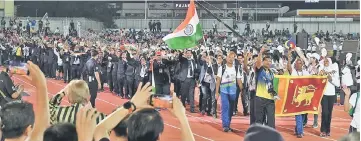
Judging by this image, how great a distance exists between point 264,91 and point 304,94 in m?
2.00

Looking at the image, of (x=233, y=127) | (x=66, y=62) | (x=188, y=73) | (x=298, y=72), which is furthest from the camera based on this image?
(x=66, y=62)

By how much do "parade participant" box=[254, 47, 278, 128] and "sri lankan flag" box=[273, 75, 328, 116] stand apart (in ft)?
4.18

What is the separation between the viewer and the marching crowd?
4.36 metres

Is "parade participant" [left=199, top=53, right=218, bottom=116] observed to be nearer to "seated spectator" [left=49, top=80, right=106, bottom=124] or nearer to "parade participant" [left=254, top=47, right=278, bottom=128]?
"parade participant" [left=254, top=47, right=278, bottom=128]

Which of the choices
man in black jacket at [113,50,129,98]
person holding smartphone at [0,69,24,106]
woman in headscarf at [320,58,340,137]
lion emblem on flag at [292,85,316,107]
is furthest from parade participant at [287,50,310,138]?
man in black jacket at [113,50,129,98]

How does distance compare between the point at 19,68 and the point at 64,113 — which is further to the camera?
the point at 64,113

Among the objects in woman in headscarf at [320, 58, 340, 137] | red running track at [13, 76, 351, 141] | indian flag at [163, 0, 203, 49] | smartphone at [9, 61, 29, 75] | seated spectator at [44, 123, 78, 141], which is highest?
indian flag at [163, 0, 203, 49]

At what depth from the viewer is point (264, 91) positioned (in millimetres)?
11578

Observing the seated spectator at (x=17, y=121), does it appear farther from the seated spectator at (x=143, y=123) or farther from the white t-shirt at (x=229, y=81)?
the white t-shirt at (x=229, y=81)

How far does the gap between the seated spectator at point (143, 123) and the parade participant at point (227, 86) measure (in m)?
8.64

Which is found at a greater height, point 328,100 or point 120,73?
point 120,73

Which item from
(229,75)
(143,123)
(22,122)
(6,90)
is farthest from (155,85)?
(143,123)

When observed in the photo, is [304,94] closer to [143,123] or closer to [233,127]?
[233,127]

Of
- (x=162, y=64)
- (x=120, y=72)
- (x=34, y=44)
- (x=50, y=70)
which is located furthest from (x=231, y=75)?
(x=34, y=44)
